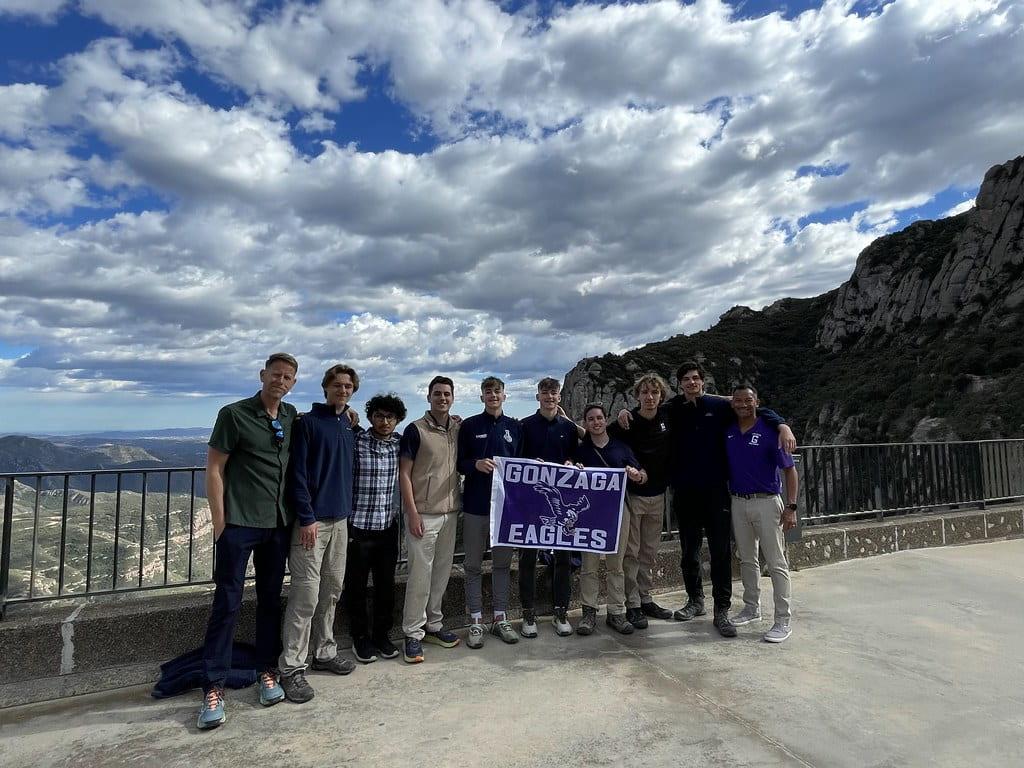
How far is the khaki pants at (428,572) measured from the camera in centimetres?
451

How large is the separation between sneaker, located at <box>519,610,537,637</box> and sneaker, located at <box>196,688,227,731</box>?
7.55 feet

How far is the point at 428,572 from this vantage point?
14.9 ft

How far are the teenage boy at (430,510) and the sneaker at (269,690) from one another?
0.96 m

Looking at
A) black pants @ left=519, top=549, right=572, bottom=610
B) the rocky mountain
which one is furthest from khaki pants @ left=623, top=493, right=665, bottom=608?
the rocky mountain

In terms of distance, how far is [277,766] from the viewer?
9.84ft

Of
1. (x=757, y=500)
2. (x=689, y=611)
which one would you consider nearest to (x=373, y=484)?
(x=689, y=611)

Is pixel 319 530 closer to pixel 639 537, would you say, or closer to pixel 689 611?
pixel 639 537

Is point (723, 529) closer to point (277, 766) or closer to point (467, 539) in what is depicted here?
point (467, 539)

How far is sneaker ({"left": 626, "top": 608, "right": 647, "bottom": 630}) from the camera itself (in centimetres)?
493

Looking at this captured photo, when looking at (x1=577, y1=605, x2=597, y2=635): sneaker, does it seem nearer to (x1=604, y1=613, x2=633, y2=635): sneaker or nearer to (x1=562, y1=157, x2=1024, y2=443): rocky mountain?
(x1=604, y1=613, x2=633, y2=635): sneaker

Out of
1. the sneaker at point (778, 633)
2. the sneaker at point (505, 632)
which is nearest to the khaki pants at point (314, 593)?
the sneaker at point (505, 632)

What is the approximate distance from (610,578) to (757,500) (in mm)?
1449

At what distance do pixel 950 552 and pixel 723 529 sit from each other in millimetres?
4954

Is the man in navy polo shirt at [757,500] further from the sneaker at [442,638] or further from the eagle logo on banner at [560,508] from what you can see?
the sneaker at [442,638]
